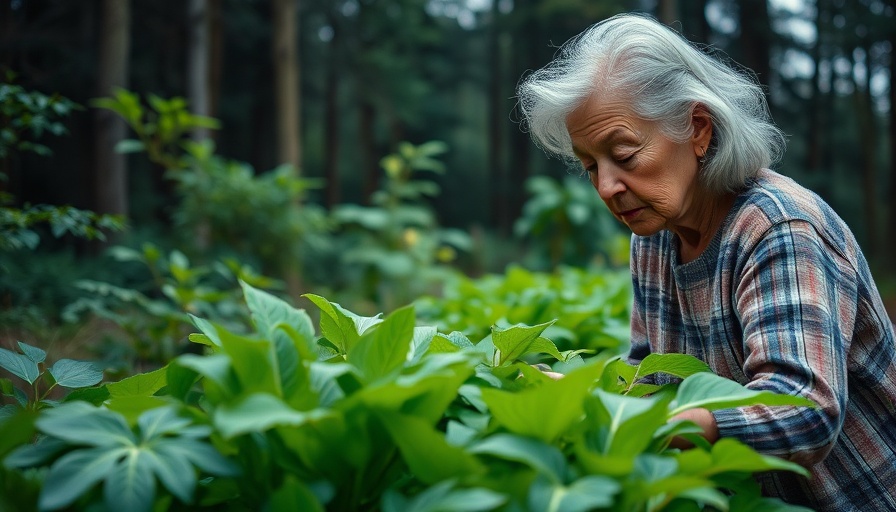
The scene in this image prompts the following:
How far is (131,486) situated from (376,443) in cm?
34

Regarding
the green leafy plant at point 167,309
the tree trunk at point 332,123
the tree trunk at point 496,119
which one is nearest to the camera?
the green leafy plant at point 167,309

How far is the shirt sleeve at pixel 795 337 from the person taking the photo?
1.39 metres

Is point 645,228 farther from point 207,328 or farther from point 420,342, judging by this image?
point 207,328

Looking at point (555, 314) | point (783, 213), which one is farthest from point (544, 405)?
point (555, 314)

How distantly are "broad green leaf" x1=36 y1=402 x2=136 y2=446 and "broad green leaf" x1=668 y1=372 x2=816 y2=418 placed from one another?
857mm

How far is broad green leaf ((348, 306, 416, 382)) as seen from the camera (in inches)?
49.0

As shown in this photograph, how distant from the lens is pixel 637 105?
5.88 feet

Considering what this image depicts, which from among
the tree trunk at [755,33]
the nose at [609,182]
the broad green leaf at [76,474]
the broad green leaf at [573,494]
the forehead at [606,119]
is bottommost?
the broad green leaf at [573,494]

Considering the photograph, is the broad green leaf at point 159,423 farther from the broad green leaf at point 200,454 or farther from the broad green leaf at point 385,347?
the broad green leaf at point 385,347

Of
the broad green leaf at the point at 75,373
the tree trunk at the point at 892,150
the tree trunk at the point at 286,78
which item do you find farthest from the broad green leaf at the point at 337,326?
the tree trunk at the point at 892,150

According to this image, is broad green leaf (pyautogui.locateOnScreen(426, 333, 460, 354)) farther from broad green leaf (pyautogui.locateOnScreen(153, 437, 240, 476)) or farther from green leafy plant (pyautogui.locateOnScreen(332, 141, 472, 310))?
green leafy plant (pyautogui.locateOnScreen(332, 141, 472, 310))

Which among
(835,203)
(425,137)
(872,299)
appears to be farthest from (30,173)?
(425,137)

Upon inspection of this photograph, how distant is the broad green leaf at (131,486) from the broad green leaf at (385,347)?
349 mm

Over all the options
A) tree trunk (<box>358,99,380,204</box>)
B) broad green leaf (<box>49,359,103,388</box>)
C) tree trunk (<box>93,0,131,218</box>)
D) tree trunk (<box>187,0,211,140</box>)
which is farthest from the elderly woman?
tree trunk (<box>358,99,380,204</box>)
